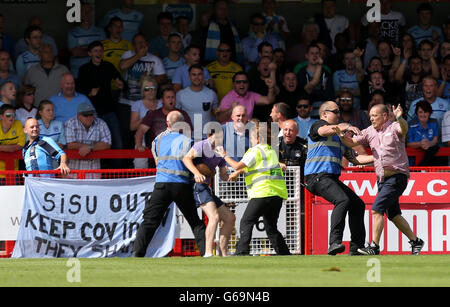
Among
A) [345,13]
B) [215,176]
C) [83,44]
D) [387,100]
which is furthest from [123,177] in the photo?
[345,13]

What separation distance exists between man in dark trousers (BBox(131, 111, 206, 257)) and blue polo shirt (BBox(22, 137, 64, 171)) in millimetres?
2130

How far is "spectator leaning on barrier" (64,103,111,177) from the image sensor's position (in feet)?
54.2

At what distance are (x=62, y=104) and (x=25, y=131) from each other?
178 centimetres

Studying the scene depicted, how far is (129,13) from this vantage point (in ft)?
63.4

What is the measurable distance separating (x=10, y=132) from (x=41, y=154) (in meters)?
1.25

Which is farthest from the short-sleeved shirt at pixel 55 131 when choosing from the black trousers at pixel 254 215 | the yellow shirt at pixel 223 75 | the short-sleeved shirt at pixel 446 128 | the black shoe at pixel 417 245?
the short-sleeved shirt at pixel 446 128

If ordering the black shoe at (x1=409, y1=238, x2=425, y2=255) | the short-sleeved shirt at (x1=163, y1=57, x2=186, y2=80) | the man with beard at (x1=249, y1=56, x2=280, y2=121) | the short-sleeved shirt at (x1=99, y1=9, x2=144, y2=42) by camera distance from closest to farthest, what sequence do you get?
the black shoe at (x1=409, y1=238, x2=425, y2=255) < the man with beard at (x1=249, y1=56, x2=280, y2=121) < the short-sleeved shirt at (x1=163, y1=57, x2=186, y2=80) < the short-sleeved shirt at (x1=99, y1=9, x2=144, y2=42)

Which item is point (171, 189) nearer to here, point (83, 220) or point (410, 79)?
point (83, 220)

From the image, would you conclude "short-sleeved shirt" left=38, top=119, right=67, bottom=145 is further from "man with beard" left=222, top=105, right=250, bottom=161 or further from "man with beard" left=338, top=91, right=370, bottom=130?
"man with beard" left=338, top=91, right=370, bottom=130

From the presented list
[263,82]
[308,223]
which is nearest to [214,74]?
[263,82]

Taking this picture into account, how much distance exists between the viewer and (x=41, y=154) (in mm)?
15312

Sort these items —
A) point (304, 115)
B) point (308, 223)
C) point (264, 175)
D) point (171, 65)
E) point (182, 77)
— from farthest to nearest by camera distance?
1. point (171, 65)
2. point (182, 77)
3. point (304, 115)
4. point (308, 223)
5. point (264, 175)

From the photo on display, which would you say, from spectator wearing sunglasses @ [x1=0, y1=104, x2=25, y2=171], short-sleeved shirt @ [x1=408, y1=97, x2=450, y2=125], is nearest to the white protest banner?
spectator wearing sunglasses @ [x1=0, y1=104, x2=25, y2=171]

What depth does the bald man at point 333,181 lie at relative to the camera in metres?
13.3
